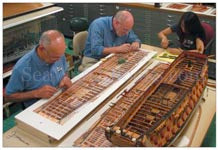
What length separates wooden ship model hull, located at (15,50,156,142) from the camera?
7.34 ft

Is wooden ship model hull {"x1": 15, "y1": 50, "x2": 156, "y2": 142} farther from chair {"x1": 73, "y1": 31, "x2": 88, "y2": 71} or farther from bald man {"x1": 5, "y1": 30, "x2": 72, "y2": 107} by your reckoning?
chair {"x1": 73, "y1": 31, "x2": 88, "y2": 71}

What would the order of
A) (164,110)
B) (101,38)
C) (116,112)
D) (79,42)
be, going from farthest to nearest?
1. (79,42)
2. (101,38)
3. (116,112)
4. (164,110)

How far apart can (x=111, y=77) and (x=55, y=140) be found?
1.00 metres

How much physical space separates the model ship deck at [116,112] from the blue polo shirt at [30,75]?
2.43ft

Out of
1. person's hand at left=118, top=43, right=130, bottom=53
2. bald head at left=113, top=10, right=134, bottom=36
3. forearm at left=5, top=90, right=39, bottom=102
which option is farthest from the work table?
bald head at left=113, top=10, right=134, bottom=36

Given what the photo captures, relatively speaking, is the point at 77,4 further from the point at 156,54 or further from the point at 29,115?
the point at 29,115

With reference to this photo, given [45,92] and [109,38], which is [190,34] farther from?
[45,92]

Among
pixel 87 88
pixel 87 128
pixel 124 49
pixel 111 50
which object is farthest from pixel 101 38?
pixel 87 128

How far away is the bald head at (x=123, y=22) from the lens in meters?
3.45

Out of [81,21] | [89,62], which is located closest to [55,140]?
[89,62]

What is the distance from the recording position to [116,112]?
249 centimetres

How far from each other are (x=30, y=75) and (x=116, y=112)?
92cm

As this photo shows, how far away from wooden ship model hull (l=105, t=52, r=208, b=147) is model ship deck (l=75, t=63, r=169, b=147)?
6.9 inches

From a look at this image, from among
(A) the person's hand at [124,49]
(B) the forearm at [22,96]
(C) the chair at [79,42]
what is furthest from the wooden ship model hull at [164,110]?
(C) the chair at [79,42]
